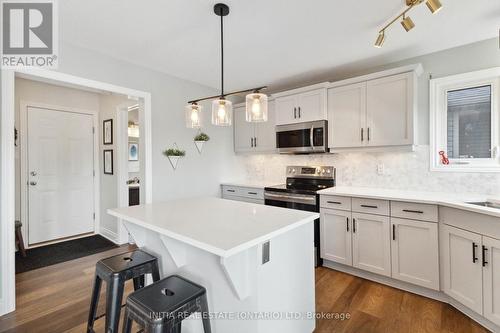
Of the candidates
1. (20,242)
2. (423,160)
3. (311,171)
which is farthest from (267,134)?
(20,242)

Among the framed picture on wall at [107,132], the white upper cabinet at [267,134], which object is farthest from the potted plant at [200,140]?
the framed picture on wall at [107,132]

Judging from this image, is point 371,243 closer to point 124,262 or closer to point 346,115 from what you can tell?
point 346,115

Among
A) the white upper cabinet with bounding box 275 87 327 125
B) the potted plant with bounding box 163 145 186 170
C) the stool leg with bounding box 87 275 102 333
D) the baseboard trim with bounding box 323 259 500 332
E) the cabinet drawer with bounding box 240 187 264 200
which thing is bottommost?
the baseboard trim with bounding box 323 259 500 332

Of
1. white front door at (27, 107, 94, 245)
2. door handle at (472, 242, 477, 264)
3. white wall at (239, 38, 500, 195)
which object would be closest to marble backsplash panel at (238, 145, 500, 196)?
white wall at (239, 38, 500, 195)

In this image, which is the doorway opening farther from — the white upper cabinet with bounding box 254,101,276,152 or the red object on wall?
the red object on wall

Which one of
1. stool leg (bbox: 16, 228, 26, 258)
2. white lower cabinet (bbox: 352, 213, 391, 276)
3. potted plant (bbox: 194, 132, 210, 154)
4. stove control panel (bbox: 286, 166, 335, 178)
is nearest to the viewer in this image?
white lower cabinet (bbox: 352, 213, 391, 276)

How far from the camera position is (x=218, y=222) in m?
1.50

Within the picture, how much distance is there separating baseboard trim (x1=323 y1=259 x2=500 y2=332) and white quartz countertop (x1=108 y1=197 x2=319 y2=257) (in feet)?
5.11

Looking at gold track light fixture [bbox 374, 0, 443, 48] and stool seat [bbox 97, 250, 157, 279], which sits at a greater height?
gold track light fixture [bbox 374, 0, 443, 48]

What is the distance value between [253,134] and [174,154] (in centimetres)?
132

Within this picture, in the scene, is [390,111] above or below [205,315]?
above

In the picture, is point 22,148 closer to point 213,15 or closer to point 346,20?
point 213,15

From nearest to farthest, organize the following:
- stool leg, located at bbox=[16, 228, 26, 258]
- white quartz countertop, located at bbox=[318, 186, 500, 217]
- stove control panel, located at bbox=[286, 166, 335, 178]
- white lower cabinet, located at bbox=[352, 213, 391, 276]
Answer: white quartz countertop, located at bbox=[318, 186, 500, 217], white lower cabinet, located at bbox=[352, 213, 391, 276], stool leg, located at bbox=[16, 228, 26, 258], stove control panel, located at bbox=[286, 166, 335, 178]

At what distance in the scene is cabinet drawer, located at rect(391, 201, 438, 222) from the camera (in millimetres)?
2230
